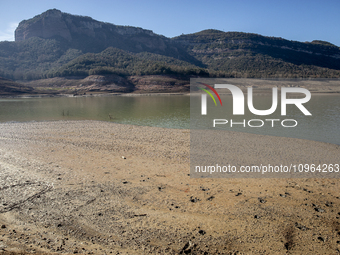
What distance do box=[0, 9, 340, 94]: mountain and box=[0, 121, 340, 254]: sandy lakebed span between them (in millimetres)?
61342

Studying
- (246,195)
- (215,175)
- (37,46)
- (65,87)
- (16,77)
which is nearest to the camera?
(246,195)

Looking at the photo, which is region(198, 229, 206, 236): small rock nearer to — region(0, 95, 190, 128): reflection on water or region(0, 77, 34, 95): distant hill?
region(0, 95, 190, 128): reflection on water

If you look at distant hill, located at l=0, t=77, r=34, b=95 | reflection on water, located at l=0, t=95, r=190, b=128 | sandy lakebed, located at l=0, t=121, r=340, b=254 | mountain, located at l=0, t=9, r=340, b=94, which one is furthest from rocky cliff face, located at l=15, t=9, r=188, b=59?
sandy lakebed, located at l=0, t=121, r=340, b=254

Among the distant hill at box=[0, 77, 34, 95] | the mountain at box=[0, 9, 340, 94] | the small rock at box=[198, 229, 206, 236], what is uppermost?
the mountain at box=[0, 9, 340, 94]

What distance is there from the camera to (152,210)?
4504 millimetres

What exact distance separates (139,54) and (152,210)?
13381 cm

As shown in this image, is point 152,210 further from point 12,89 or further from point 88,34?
point 88,34

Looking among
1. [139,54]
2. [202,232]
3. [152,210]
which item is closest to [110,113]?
[152,210]

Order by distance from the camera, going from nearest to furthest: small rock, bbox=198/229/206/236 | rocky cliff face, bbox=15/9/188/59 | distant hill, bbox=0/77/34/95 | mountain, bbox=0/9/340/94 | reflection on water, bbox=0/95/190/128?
small rock, bbox=198/229/206/236 < reflection on water, bbox=0/95/190/128 < distant hill, bbox=0/77/34/95 < mountain, bbox=0/9/340/94 < rocky cliff face, bbox=15/9/188/59

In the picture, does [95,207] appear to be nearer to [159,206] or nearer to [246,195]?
[159,206]

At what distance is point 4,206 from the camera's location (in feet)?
14.8

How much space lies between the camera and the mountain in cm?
7844

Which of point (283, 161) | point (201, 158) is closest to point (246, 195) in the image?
point (201, 158)

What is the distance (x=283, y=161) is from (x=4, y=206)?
831 centimetres
